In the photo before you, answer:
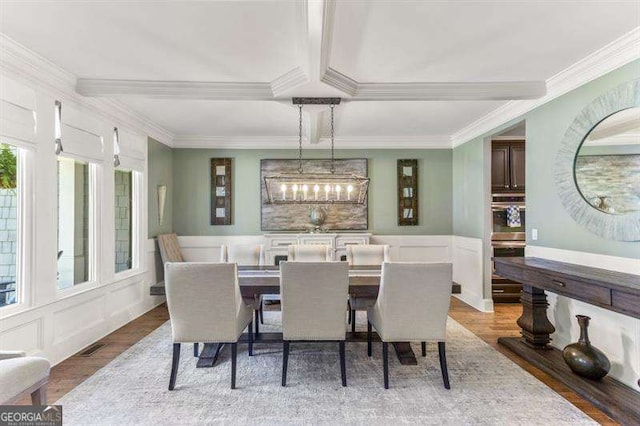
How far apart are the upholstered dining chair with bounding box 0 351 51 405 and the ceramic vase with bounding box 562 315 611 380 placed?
11.2ft

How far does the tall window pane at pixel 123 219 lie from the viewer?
3.85 m

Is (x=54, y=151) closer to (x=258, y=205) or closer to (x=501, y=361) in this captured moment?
(x=258, y=205)

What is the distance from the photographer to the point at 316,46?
213 centimetres

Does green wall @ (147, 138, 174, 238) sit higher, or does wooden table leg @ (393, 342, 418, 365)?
green wall @ (147, 138, 174, 238)

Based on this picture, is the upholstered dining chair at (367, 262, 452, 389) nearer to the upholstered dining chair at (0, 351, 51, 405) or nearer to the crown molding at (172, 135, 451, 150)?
the upholstered dining chair at (0, 351, 51, 405)

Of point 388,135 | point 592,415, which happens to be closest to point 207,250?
point 388,135

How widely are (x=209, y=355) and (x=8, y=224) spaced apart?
1835mm


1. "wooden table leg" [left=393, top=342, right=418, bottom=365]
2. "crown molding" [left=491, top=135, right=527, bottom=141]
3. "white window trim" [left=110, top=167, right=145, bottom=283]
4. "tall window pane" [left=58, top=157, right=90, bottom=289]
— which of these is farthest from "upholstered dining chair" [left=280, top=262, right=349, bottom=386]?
"crown molding" [left=491, top=135, right=527, bottom=141]

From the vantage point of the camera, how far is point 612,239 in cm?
240

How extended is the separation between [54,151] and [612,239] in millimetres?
4472

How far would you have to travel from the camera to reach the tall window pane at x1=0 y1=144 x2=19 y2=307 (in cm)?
242

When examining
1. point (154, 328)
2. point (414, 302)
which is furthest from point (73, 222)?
point (414, 302)

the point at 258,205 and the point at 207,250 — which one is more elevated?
the point at 258,205

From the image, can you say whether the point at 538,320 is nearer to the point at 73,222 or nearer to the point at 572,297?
the point at 572,297
